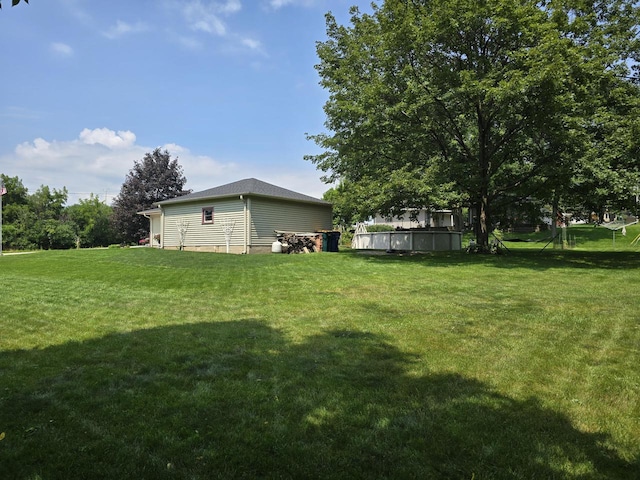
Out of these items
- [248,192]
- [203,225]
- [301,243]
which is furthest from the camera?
[203,225]

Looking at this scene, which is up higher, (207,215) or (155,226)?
(207,215)

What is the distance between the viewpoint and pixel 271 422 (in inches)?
99.4

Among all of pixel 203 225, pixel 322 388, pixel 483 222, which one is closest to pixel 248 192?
pixel 203 225

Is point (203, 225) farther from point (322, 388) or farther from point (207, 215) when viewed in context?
point (322, 388)

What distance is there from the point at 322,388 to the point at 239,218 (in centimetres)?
1749

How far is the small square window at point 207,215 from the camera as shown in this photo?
21.4m

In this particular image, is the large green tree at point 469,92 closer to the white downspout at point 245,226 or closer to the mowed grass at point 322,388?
the white downspout at point 245,226

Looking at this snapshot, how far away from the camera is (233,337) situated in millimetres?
4578

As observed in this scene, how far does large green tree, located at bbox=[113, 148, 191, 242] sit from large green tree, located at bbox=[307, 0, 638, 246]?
1094 inches

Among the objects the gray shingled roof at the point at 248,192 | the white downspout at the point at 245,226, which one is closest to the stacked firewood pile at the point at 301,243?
the white downspout at the point at 245,226

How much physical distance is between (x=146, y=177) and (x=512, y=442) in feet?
139

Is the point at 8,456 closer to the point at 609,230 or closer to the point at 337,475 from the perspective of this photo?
the point at 337,475

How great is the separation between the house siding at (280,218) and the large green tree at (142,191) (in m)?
22.7

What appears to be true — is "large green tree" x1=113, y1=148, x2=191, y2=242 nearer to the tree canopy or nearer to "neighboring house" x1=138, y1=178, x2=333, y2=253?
the tree canopy
